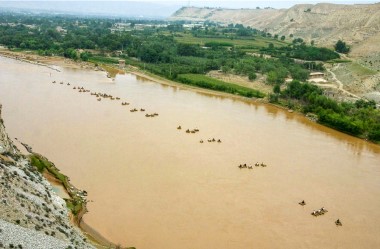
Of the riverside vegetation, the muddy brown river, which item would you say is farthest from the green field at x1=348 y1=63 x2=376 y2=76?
the muddy brown river

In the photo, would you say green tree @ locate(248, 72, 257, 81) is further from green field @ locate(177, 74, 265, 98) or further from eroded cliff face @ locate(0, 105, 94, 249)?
eroded cliff face @ locate(0, 105, 94, 249)

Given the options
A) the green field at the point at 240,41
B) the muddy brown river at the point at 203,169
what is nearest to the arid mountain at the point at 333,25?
the green field at the point at 240,41

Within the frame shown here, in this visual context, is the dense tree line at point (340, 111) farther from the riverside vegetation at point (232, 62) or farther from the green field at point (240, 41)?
the green field at point (240, 41)

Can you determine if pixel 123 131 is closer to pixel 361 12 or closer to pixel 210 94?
pixel 210 94

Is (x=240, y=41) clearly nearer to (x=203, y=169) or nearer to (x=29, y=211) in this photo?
(x=203, y=169)

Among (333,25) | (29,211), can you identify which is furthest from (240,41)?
(29,211)
